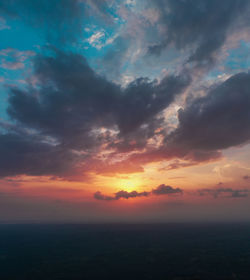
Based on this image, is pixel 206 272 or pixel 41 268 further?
pixel 41 268

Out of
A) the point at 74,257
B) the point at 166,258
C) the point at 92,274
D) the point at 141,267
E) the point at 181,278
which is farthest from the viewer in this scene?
the point at 74,257

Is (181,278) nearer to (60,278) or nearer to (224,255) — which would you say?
(60,278)

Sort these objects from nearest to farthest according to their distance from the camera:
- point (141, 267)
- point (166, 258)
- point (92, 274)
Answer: point (92, 274) < point (141, 267) < point (166, 258)

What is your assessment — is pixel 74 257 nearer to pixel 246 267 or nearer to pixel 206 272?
pixel 206 272

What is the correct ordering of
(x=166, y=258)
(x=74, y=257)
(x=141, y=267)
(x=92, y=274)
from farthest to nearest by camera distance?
(x=74, y=257)
(x=166, y=258)
(x=141, y=267)
(x=92, y=274)

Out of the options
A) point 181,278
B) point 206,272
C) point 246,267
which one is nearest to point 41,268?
point 181,278

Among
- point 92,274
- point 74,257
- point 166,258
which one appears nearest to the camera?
point 92,274

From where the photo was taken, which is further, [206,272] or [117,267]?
[117,267]

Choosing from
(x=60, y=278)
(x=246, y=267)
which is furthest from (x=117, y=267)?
(x=246, y=267)
